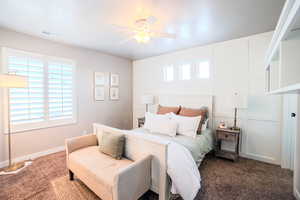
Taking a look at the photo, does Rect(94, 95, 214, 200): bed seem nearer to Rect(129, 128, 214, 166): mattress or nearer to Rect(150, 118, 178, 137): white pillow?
Rect(129, 128, 214, 166): mattress

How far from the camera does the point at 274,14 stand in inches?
80.0

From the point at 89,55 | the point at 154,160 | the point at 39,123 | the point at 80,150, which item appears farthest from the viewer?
the point at 89,55

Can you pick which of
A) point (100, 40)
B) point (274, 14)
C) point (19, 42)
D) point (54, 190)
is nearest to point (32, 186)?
point (54, 190)

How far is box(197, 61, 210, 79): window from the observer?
11.1 ft

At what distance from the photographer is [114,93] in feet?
14.5

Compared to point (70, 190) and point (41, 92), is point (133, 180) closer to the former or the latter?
point (70, 190)

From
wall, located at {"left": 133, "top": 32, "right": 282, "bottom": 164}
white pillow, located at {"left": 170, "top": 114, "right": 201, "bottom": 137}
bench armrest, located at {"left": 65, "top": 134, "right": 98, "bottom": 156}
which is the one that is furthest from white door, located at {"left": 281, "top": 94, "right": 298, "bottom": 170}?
bench armrest, located at {"left": 65, "top": 134, "right": 98, "bottom": 156}

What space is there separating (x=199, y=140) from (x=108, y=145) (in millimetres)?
1561

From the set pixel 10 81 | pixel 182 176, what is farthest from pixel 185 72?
pixel 10 81

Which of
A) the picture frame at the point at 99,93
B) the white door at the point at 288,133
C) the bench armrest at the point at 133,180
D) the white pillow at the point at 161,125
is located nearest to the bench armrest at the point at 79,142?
the white pillow at the point at 161,125

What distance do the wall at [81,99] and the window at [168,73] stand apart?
1.40 m

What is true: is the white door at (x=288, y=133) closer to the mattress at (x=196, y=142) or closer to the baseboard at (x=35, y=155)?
the mattress at (x=196, y=142)

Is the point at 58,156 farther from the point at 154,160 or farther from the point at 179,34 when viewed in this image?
the point at 179,34

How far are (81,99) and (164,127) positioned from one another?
2356mm
